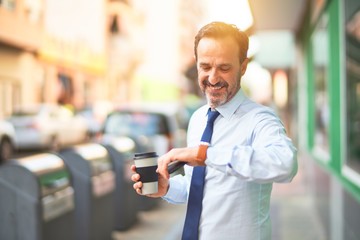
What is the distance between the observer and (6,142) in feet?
53.7

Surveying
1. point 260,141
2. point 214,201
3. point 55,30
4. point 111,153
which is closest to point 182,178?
point 214,201

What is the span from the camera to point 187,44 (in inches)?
3270

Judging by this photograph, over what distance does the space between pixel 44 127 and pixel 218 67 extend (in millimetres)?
18546

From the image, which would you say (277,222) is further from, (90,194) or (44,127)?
(44,127)

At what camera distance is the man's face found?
2070 millimetres

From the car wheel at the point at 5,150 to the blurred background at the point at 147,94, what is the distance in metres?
0.06

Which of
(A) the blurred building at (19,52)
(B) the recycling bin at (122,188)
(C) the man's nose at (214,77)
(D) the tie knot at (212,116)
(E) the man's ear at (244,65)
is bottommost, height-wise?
(B) the recycling bin at (122,188)

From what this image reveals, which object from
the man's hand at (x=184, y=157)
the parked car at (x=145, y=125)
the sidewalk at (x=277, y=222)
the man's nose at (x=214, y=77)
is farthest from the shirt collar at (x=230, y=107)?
the parked car at (x=145, y=125)

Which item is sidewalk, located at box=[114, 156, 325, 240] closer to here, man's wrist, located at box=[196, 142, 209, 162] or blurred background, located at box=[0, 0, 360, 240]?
blurred background, located at box=[0, 0, 360, 240]

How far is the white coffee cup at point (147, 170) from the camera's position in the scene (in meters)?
2.07

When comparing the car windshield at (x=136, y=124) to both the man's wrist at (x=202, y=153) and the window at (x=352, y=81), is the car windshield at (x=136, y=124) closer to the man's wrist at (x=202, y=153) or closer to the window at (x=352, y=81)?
the window at (x=352, y=81)

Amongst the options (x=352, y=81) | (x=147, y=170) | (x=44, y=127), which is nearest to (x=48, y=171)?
(x=352, y=81)

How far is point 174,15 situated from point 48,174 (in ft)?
227

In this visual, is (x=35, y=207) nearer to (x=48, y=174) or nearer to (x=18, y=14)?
(x=48, y=174)
